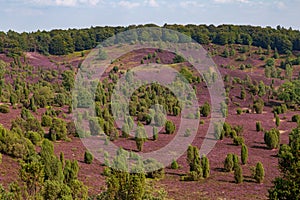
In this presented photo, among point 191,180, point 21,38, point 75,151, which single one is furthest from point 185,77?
point 21,38

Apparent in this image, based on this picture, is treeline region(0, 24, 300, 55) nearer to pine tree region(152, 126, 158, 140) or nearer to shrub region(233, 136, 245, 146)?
pine tree region(152, 126, 158, 140)

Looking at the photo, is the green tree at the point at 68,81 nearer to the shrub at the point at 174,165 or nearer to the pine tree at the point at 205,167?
the shrub at the point at 174,165

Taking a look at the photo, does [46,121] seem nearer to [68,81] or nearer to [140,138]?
[140,138]

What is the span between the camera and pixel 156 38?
378 feet

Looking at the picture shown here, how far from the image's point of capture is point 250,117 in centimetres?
6347

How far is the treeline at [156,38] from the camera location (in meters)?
115

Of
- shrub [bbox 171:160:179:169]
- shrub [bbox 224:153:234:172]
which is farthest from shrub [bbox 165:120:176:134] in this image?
shrub [bbox 224:153:234:172]

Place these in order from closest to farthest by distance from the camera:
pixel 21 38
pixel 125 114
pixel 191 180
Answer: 1. pixel 191 180
2. pixel 125 114
3. pixel 21 38

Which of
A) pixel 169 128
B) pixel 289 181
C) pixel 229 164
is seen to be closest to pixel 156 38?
pixel 169 128

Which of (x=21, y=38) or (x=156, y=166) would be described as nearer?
(x=156, y=166)

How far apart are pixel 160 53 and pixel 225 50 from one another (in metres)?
18.2

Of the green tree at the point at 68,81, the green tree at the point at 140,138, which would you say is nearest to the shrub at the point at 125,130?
the green tree at the point at 140,138

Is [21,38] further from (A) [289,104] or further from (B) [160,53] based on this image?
(A) [289,104]

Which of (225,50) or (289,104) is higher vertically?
(225,50)
